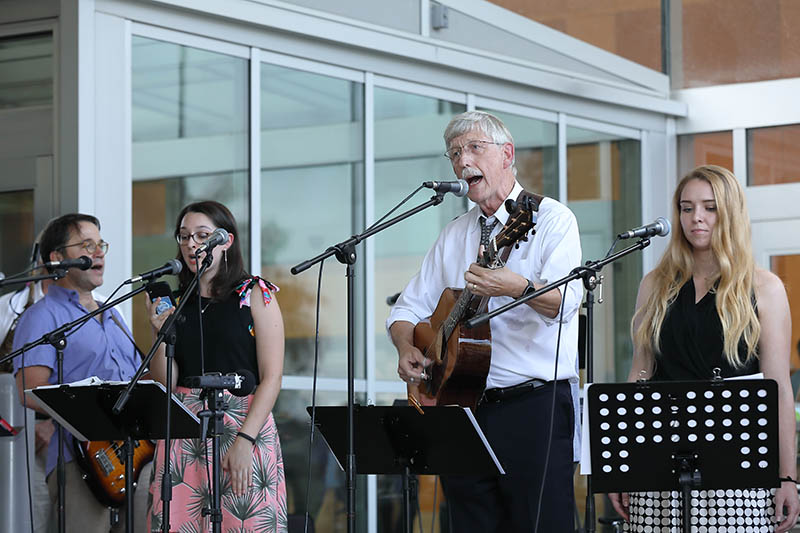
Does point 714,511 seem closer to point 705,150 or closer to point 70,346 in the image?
point 70,346

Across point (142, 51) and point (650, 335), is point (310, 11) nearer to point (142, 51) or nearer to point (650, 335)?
point (142, 51)

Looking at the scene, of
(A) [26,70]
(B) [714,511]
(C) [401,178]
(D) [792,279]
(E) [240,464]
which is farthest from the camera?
(D) [792,279]

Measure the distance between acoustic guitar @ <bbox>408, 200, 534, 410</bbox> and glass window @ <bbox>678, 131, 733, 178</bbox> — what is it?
481 cm

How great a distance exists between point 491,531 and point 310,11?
11.1ft

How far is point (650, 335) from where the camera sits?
366 cm

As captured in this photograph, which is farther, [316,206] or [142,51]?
[316,206]

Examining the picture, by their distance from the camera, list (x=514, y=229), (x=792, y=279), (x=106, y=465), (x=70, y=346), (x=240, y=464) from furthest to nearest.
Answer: (x=792, y=279) → (x=70, y=346) → (x=106, y=465) → (x=240, y=464) → (x=514, y=229)

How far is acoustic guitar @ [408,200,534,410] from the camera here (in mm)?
3295

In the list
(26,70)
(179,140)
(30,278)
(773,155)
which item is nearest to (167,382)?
(30,278)

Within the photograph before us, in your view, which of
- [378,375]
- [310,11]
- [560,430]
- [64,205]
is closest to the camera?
[560,430]

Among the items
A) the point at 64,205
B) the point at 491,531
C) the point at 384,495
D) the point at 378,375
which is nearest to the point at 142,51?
the point at 64,205

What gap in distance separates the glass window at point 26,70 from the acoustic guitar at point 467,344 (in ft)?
9.10

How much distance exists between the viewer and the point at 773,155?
7680mm

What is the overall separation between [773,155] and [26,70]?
4.89 m
